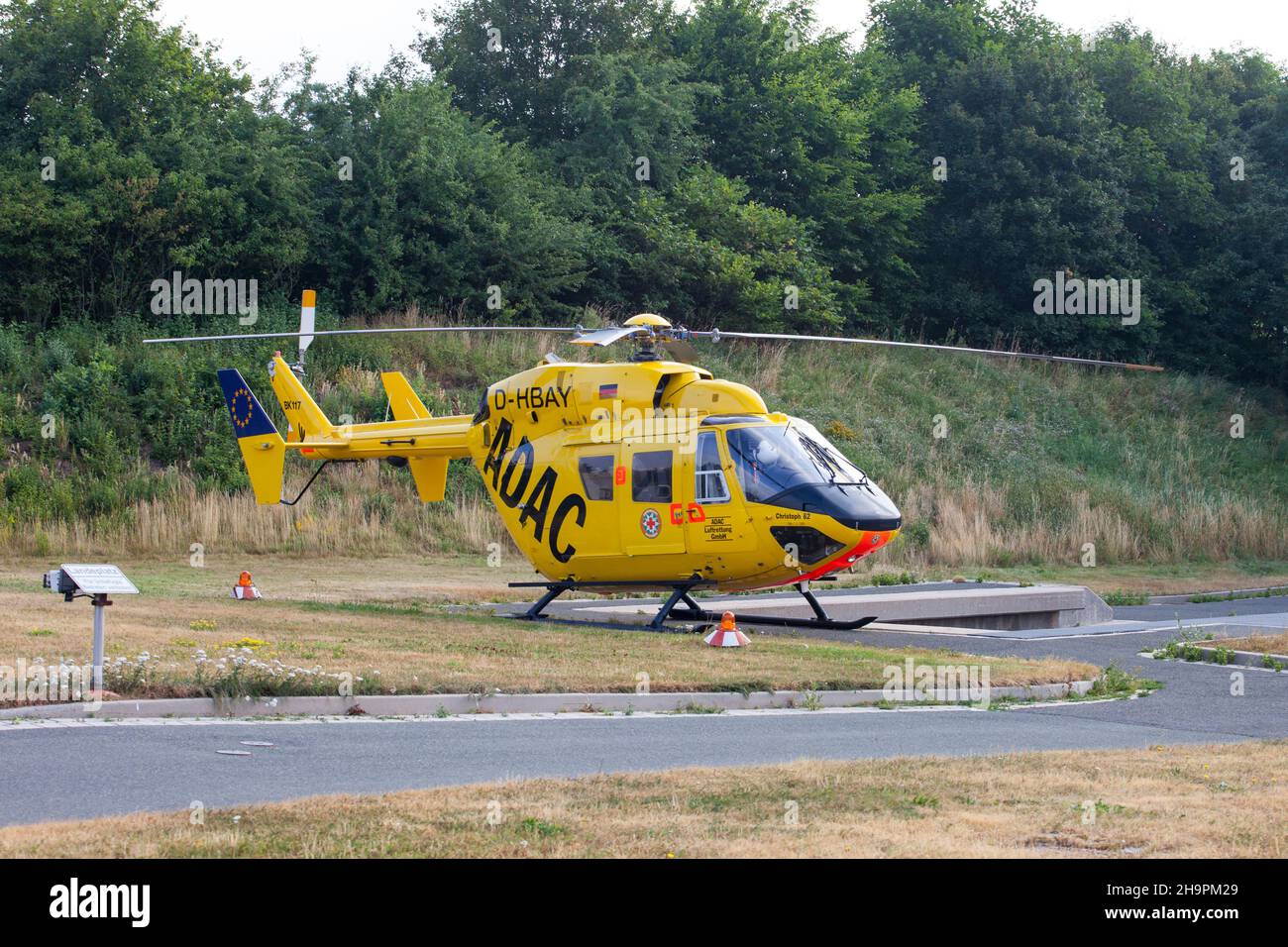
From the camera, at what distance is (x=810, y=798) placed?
29.1 ft

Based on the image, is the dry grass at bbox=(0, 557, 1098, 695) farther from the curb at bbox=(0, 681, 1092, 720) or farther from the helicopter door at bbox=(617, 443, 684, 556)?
the helicopter door at bbox=(617, 443, 684, 556)

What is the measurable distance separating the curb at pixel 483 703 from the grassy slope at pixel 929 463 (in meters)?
18.4

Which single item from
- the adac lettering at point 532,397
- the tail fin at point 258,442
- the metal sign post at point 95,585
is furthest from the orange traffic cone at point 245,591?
the metal sign post at point 95,585

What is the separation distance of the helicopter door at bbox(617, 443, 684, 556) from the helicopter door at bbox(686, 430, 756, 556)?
0.87ft

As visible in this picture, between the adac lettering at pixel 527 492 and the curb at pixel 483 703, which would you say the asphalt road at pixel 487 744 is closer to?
the curb at pixel 483 703

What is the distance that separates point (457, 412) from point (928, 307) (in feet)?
74.6

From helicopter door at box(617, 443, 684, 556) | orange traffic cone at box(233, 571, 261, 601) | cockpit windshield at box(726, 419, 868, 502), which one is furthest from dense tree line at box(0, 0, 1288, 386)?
cockpit windshield at box(726, 419, 868, 502)

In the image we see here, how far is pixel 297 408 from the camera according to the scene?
24297mm

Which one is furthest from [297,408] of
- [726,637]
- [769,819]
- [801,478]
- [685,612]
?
[769,819]

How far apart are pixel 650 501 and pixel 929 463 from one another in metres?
22.8

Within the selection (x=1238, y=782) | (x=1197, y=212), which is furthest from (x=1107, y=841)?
Result: (x=1197, y=212)

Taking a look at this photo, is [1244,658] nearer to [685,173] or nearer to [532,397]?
[532,397]

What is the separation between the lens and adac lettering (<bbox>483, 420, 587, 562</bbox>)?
20.4 metres

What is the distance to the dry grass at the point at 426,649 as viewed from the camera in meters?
14.0
